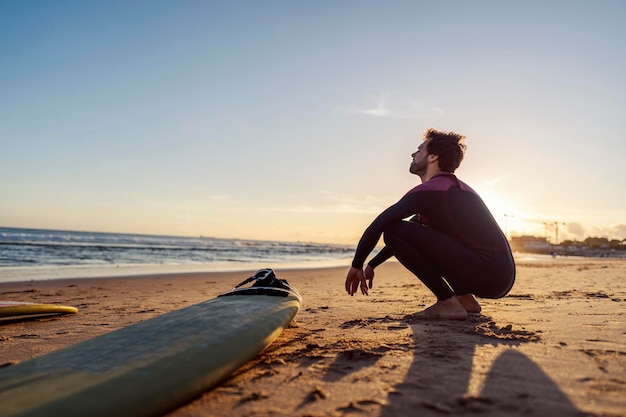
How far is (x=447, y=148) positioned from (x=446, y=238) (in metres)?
0.70

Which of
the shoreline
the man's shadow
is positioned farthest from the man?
the shoreline

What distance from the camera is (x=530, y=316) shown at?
12.0ft

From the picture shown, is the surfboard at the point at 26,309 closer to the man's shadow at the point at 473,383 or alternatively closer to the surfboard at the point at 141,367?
the surfboard at the point at 141,367

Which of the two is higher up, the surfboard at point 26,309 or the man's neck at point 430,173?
the man's neck at point 430,173

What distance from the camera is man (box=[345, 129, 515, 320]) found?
313 cm

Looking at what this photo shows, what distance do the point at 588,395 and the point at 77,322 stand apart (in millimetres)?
3839

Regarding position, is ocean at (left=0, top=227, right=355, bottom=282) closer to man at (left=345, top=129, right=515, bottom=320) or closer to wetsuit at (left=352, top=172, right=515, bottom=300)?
man at (left=345, top=129, right=515, bottom=320)

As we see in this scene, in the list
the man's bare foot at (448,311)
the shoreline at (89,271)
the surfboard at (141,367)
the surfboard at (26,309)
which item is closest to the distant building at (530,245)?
the shoreline at (89,271)

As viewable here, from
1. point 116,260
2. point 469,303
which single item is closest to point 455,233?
point 469,303

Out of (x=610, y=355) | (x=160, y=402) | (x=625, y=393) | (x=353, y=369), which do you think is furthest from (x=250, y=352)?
(x=610, y=355)

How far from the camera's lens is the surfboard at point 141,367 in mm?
1405

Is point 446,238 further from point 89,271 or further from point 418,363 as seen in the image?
point 89,271

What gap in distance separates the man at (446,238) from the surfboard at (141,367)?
3.72 feet

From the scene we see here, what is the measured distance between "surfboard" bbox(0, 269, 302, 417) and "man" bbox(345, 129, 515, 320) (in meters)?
1.13
